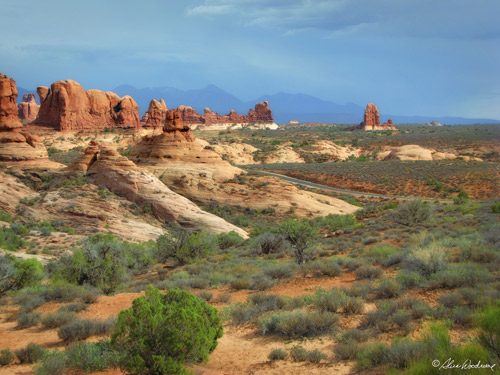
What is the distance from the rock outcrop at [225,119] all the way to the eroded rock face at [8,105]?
90430 millimetres

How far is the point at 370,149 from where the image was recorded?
8531 cm

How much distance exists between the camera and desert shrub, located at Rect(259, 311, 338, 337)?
7754 mm

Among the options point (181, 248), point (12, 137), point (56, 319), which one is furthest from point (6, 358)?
point (12, 137)

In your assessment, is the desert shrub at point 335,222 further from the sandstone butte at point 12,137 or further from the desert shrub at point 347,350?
the sandstone butte at point 12,137

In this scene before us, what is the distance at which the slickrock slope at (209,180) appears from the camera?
108 feet

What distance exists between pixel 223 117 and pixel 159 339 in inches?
5294

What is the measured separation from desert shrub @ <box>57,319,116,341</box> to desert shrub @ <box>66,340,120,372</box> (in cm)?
126

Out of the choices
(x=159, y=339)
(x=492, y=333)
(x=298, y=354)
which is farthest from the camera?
(x=298, y=354)

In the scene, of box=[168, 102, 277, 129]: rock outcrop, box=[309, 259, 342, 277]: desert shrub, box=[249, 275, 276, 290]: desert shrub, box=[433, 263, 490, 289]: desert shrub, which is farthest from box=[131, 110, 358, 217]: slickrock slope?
box=[168, 102, 277, 129]: rock outcrop

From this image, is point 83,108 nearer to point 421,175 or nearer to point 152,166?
point 152,166

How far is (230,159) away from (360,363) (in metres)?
63.5

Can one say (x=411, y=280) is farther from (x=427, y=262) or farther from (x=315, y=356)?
(x=315, y=356)

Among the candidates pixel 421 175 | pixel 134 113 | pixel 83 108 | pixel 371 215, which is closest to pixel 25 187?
pixel 371 215

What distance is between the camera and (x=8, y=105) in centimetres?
3494
